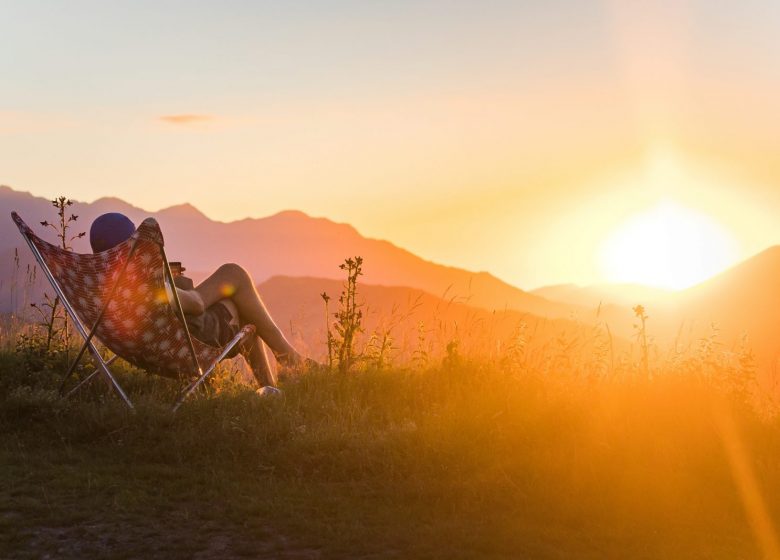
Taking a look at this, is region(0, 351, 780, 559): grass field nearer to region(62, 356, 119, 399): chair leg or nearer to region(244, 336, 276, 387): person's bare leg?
region(62, 356, 119, 399): chair leg

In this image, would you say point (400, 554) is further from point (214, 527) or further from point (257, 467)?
point (257, 467)

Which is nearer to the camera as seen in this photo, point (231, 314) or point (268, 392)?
point (268, 392)

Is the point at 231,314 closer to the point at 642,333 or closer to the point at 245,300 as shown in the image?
the point at 245,300

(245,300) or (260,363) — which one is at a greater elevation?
(245,300)

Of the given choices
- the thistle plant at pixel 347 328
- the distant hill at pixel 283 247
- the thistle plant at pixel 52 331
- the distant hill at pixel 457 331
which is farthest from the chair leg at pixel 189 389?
the distant hill at pixel 283 247

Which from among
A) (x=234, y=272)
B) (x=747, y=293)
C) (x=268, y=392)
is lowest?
(x=268, y=392)

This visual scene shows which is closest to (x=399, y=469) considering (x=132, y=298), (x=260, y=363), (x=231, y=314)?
(x=132, y=298)

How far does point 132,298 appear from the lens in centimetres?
679

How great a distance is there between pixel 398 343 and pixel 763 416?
3.44 meters

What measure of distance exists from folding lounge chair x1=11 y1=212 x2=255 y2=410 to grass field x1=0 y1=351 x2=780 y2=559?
38 centimetres

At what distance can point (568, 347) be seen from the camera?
25.9 ft

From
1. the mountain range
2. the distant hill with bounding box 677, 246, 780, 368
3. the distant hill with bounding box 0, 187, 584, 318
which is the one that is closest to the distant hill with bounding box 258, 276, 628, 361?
the mountain range

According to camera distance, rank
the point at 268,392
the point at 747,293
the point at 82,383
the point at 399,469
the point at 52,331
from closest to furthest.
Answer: the point at 399,469 < the point at 268,392 < the point at 82,383 < the point at 52,331 < the point at 747,293

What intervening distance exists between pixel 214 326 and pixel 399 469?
2.92m
